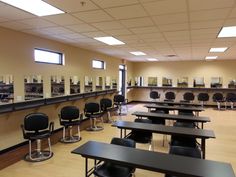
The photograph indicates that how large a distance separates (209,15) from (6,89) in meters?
4.04

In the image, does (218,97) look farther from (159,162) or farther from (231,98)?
(159,162)

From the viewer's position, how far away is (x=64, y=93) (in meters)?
5.71

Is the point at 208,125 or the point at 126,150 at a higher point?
the point at 126,150

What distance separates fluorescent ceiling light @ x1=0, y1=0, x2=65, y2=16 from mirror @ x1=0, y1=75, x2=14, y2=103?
163 cm

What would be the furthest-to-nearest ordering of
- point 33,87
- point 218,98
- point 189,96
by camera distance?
point 189,96, point 218,98, point 33,87

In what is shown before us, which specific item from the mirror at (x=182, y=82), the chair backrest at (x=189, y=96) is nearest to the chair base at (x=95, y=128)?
the chair backrest at (x=189, y=96)

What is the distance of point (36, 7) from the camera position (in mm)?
2846

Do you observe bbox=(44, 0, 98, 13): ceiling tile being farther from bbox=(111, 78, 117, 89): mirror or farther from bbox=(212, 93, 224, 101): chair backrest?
bbox=(212, 93, 224, 101): chair backrest

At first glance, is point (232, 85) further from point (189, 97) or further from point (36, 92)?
point (36, 92)

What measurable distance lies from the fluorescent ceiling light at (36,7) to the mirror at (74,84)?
3.11 meters

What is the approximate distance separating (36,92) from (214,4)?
13.5 ft

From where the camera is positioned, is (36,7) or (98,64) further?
(98,64)

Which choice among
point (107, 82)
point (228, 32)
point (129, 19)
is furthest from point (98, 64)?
point (228, 32)

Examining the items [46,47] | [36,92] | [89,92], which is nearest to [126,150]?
[36,92]
